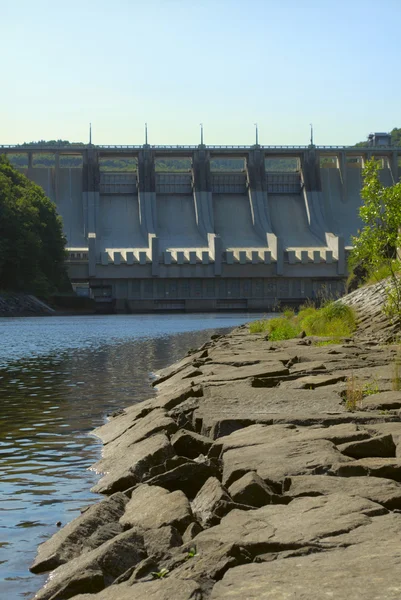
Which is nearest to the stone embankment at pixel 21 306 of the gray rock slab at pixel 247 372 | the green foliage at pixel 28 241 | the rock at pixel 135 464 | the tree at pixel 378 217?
the green foliage at pixel 28 241

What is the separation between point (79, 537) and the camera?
745cm

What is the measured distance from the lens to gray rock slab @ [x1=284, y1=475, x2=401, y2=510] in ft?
22.4

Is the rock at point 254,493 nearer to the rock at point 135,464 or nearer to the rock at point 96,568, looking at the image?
the rock at point 96,568

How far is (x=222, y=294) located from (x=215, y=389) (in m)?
102

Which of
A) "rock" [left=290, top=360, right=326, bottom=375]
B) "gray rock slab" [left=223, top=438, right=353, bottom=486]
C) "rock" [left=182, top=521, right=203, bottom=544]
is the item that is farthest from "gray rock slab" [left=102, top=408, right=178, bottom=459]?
"rock" [left=182, top=521, right=203, bottom=544]

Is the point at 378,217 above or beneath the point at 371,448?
above

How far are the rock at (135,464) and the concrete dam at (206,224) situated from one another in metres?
100

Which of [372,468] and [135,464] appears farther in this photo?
[135,464]

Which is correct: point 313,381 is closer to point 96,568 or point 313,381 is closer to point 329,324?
point 96,568

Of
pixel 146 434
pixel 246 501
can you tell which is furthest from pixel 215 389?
pixel 246 501

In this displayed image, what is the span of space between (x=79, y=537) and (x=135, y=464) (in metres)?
2.37

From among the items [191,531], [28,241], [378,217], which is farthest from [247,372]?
[28,241]

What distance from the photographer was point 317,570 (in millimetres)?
5270

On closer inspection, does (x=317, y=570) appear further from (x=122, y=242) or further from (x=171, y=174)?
(x=171, y=174)
